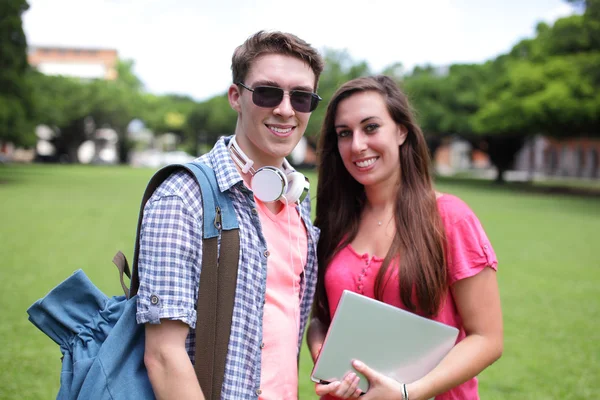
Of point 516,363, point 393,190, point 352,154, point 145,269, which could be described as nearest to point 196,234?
point 145,269

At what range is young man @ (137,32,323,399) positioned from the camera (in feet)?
5.88

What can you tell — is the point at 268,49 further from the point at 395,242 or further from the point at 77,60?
the point at 77,60

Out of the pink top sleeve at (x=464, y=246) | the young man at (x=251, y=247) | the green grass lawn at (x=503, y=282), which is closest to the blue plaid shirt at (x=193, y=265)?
the young man at (x=251, y=247)

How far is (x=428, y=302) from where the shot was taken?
2291 mm

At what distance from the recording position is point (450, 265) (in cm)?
231

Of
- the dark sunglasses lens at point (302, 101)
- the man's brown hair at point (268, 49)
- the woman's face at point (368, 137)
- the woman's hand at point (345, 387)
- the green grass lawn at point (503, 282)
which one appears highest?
the man's brown hair at point (268, 49)

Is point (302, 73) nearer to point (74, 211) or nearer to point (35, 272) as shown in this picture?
point (35, 272)

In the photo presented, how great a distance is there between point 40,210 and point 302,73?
1522cm

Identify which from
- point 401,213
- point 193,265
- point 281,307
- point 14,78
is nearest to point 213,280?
point 193,265

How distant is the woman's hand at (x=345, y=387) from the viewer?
2.15m

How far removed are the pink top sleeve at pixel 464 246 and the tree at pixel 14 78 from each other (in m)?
25.5

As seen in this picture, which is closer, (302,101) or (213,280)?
(213,280)

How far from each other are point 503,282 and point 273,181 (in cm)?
757

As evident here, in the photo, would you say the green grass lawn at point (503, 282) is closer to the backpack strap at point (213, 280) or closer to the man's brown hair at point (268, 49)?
the backpack strap at point (213, 280)
